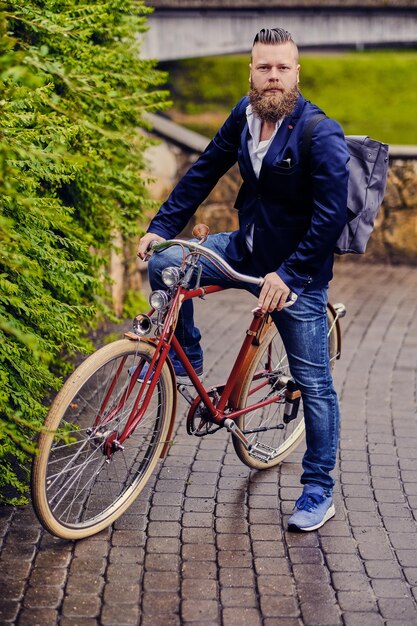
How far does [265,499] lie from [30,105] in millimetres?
2069

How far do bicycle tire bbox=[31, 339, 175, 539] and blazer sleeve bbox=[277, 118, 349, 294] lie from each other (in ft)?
2.24

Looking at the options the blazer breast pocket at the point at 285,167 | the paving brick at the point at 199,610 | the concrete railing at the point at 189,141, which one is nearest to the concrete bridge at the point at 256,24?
the concrete railing at the point at 189,141

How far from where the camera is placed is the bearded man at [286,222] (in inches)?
165

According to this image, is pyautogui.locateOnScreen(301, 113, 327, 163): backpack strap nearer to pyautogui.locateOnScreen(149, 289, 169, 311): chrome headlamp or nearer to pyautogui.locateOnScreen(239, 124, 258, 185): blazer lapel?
pyautogui.locateOnScreen(239, 124, 258, 185): blazer lapel

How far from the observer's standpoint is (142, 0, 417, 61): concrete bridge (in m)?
15.3

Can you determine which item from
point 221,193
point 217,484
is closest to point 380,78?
point 221,193

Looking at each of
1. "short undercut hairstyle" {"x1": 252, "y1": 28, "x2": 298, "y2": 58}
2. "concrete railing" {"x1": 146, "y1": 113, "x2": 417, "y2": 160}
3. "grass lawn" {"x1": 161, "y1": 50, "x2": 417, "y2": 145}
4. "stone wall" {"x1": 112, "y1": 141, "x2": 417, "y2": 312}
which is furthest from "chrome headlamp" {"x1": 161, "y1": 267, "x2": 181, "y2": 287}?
"grass lawn" {"x1": 161, "y1": 50, "x2": 417, "y2": 145}

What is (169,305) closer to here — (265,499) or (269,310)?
(269,310)

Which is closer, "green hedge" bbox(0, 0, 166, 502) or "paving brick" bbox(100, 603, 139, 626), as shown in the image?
"paving brick" bbox(100, 603, 139, 626)

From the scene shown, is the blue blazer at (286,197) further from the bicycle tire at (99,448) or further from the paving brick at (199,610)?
the paving brick at (199,610)

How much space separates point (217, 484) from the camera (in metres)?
5.12

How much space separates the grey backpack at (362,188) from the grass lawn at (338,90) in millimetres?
17707

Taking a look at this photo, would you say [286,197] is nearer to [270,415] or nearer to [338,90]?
[270,415]

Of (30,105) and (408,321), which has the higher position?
(30,105)
